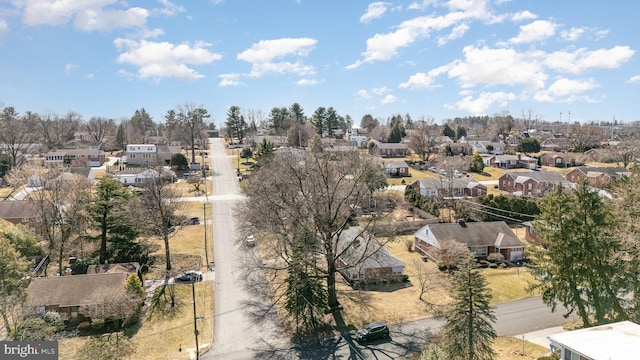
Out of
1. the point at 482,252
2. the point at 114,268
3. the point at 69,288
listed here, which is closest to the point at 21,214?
the point at 114,268

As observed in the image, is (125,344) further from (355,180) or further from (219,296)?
(355,180)

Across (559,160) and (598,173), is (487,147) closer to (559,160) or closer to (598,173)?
(559,160)

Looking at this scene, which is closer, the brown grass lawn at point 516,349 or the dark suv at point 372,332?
the brown grass lawn at point 516,349

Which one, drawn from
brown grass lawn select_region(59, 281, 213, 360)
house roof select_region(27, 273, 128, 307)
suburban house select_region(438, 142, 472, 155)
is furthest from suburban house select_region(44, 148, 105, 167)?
suburban house select_region(438, 142, 472, 155)

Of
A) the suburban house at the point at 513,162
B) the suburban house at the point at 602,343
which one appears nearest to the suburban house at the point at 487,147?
the suburban house at the point at 513,162

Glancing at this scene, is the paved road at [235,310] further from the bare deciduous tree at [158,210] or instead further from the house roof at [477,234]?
the house roof at [477,234]
